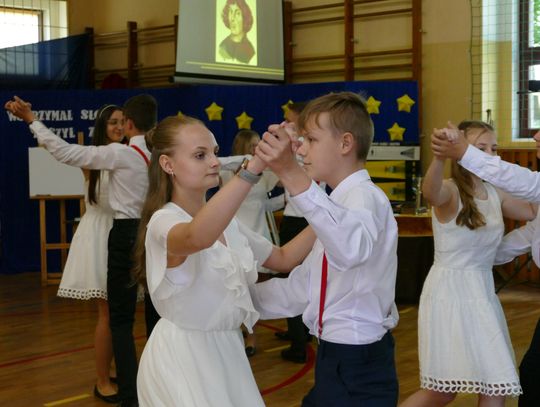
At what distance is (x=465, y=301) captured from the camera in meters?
3.21

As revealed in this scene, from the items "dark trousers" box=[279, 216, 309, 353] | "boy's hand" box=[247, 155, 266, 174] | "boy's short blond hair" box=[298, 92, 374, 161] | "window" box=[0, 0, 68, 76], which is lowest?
"dark trousers" box=[279, 216, 309, 353]

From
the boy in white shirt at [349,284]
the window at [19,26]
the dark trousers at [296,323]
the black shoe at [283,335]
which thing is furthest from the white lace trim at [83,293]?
the window at [19,26]

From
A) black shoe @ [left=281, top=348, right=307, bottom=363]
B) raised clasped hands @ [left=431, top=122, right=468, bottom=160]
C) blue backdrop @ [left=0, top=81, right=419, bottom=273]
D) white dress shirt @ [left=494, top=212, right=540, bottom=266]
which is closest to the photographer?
raised clasped hands @ [left=431, top=122, right=468, bottom=160]

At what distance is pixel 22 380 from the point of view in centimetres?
487

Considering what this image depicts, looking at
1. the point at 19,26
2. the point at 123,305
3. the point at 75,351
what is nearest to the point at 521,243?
the point at 123,305

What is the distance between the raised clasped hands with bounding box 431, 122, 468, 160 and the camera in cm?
262

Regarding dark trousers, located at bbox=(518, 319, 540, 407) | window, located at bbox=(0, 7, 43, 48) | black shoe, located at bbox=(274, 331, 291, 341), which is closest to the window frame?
black shoe, located at bbox=(274, 331, 291, 341)

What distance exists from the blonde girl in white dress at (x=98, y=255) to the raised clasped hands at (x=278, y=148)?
2.84 m

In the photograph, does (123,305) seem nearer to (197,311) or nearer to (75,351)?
(75,351)

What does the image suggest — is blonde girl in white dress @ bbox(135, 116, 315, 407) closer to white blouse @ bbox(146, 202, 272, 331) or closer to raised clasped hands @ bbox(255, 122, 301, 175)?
white blouse @ bbox(146, 202, 272, 331)

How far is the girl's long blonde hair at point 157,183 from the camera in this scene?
2.40 meters

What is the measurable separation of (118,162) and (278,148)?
2464mm

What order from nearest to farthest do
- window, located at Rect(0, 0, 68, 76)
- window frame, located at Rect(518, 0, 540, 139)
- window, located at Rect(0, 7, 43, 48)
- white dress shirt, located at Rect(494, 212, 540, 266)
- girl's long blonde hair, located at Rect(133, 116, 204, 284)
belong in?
girl's long blonde hair, located at Rect(133, 116, 204, 284) → white dress shirt, located at Rect(494, 212, 540, 266) → window frame, located at Rect(518, 0, 540, 139) → window, located at Rect(0, 0, 68, 76) → window, located at Rect(0, 7, 43, 48)

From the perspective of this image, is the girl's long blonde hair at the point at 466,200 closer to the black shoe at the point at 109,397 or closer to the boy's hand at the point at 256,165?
the boy's hand at the point at 256,165
